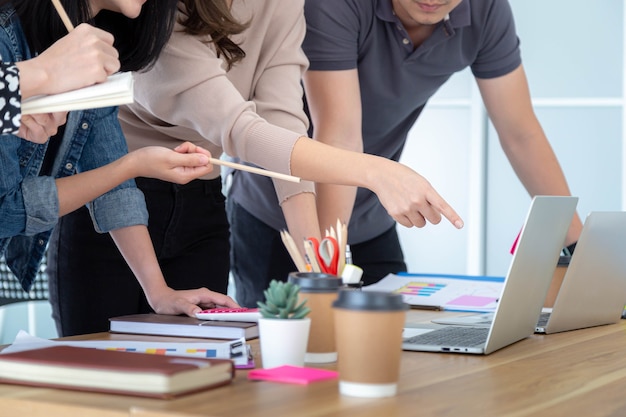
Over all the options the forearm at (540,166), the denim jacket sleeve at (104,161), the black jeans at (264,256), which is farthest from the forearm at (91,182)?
the forearm at (540,166)

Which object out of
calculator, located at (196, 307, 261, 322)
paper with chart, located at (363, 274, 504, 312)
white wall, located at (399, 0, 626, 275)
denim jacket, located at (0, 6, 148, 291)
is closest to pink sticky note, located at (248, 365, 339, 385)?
calculator, located at (196, 307, 261, 322)

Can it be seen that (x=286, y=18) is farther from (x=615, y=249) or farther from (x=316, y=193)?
(x=615, y=249)

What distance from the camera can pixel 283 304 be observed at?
0.97 metres

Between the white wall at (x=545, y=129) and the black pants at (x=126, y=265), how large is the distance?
209 cm

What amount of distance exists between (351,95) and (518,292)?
0.69m

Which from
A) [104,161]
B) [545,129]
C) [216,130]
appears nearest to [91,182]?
[104,161]

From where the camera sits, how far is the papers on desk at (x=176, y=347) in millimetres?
1053

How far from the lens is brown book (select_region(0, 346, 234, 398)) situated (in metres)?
0.85

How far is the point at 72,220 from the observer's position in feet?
5.61

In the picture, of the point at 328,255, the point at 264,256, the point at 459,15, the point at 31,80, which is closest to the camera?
the point at 31,80

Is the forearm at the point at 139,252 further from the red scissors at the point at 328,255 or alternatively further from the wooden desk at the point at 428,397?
the wooden desk at the point at 428,397

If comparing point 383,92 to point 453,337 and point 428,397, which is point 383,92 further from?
point 428,397

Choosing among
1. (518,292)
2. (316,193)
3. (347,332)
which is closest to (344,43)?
(316,193)

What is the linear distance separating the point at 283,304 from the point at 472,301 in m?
0.81
